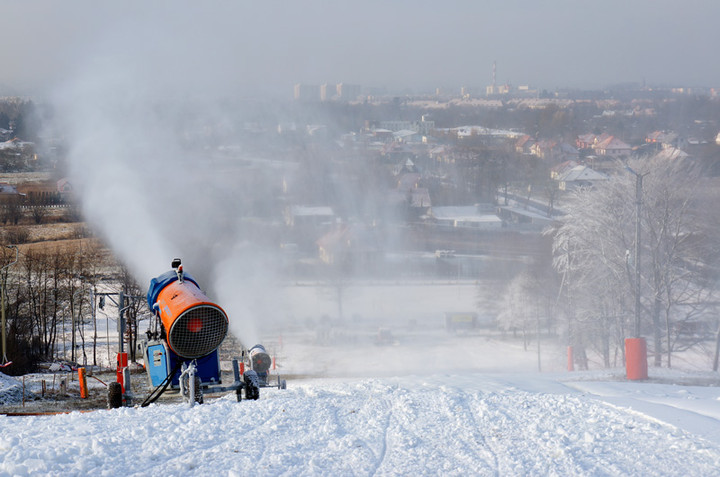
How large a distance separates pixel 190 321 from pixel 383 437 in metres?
2.44

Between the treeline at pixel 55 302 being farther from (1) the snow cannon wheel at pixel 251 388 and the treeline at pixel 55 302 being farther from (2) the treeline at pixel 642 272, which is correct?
(2) the treeline at pixel 642 272

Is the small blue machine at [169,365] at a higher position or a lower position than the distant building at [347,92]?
lower

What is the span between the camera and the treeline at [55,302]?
70.3ft

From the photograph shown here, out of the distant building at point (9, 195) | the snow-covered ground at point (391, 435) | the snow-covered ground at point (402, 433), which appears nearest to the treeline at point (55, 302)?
the distant building at point (9, 195)

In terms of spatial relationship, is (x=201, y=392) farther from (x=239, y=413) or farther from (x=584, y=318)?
(x=584, y=318)

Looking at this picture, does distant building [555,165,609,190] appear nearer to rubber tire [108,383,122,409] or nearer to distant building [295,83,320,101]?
distant building [295,83,320,101]

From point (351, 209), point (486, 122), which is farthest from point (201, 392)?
point (486, 122)

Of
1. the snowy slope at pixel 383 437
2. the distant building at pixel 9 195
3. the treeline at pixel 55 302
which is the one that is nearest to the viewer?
the snowy slope at pixel 383 437

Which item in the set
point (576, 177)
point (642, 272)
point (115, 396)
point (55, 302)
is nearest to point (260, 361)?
point (115, 396)

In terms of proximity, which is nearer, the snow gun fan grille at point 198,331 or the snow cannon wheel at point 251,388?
the snow gun fan grille at point 198,331

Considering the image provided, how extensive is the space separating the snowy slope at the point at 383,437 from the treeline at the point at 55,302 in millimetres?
13592

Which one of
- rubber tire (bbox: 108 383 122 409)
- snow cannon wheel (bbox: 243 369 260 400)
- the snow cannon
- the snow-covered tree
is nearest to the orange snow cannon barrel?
snow cannon wheel (bbox: 243 369 260 400)

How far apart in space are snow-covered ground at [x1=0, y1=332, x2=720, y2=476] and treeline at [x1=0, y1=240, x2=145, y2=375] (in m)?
13.4

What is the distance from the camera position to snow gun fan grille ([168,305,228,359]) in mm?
6676
